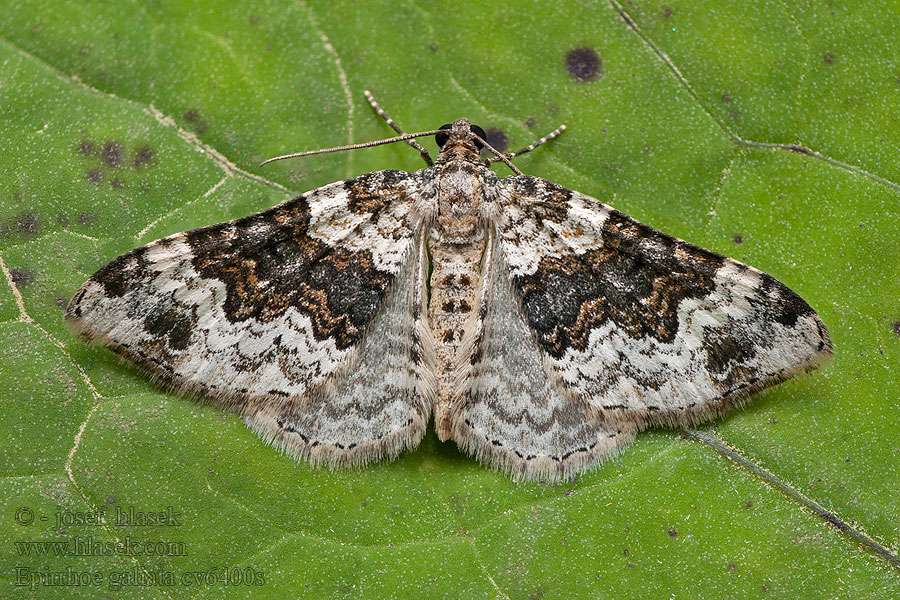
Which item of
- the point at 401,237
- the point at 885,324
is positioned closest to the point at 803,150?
the point at 885,324

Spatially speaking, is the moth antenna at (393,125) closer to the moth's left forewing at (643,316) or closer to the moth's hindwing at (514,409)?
the moth's left forewing at (643,316)

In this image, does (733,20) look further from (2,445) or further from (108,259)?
(2,445)

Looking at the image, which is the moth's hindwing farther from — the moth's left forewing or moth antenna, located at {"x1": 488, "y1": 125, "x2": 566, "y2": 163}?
moth antenna, located at {"x1": 488, "y1": 125, "x2": 566, "y2": 163}

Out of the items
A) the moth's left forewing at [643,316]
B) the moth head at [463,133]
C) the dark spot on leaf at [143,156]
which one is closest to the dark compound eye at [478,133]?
the moth head at [463,133]

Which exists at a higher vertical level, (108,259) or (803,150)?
(803,150)

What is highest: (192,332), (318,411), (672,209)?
(672,209)

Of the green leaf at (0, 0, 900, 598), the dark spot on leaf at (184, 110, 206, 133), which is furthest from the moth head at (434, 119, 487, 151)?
the dark spot on leaf at (184, 110, 206, 133)
